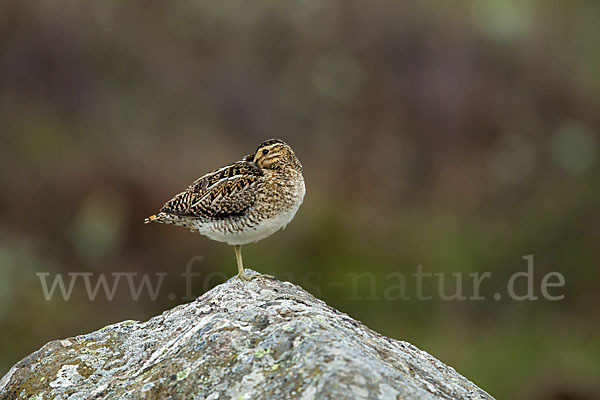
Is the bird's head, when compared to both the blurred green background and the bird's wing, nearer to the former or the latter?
the bird's wing

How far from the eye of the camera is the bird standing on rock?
8.45 meters

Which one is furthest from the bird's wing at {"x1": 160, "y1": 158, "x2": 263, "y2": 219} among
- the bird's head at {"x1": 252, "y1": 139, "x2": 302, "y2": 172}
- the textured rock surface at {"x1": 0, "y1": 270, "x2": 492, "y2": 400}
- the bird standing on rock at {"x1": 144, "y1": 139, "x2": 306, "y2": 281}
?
the textured rock surface at {"x1": 0, "y1": 270, "x2": 492, "y2": 400}

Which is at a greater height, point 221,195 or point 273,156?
point 273,156

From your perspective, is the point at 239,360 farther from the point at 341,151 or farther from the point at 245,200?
the point at 341,151

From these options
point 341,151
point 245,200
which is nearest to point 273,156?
point 245,200

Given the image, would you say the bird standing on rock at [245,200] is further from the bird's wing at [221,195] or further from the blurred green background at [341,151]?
the blurred green background at [341,151]

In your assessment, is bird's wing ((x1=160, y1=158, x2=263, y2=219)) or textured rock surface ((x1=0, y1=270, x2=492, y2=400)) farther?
bird's wing ((x1=160, y1=158, x2=263, y2=219))

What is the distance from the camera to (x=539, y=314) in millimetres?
15508

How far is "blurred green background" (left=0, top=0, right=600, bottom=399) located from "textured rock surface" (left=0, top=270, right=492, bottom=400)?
28.6 ft

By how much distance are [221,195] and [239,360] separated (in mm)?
3955

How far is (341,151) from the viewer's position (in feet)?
58.3

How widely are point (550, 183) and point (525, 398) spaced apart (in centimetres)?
568

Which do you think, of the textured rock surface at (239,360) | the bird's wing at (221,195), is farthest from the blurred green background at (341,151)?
the textured rock surface at (239,360)

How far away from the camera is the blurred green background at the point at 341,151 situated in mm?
15148
